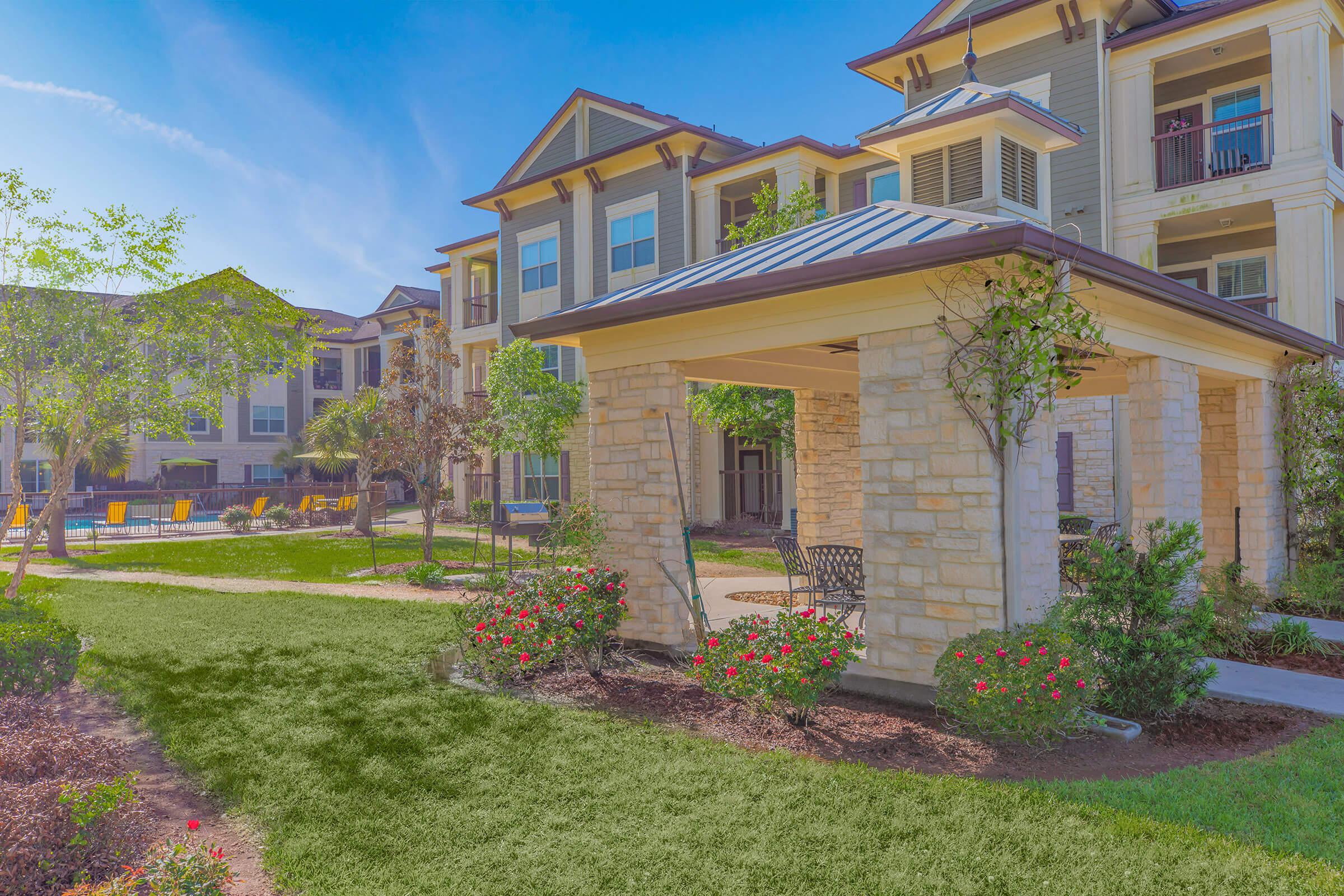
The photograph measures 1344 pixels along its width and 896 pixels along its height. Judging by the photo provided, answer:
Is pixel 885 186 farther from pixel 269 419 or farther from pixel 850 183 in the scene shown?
pixel 269 419

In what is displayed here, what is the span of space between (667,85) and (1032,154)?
62.9ft

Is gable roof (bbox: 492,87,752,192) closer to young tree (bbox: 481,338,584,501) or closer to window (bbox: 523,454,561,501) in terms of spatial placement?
young tree (bbox: 481,338,584,501)

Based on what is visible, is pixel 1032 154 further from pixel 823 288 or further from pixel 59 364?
pixel 59 364

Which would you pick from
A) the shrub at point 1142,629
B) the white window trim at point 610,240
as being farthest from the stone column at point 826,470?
the white window trim at point 610,240

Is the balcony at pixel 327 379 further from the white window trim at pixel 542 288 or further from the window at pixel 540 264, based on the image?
the window at pixel 540 264

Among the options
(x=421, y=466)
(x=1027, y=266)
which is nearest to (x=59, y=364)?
(x=421, y=466)

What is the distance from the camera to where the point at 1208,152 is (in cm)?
1762

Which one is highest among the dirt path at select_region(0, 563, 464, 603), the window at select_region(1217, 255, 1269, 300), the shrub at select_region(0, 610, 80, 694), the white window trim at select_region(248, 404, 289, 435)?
the window at select_region(1217, 255, 1269, 300)

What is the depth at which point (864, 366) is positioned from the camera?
674cm

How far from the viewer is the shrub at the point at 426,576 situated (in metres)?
14.3

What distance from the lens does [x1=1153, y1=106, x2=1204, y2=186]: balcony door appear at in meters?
17.5

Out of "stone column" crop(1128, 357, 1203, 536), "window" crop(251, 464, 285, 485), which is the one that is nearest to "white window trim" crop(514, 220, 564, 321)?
"stone column" crop(1128, 357, 1203, 536)

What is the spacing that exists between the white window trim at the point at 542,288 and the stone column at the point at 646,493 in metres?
19.2

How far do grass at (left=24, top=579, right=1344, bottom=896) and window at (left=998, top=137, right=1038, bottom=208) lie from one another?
20.1ft
